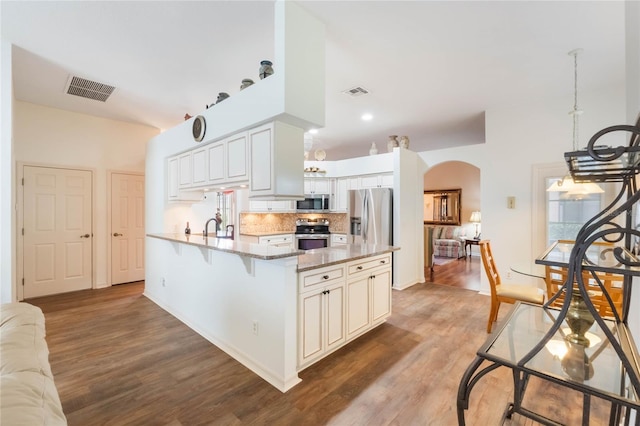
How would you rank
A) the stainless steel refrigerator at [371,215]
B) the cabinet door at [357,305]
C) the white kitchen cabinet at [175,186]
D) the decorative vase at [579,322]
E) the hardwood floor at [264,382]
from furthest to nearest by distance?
1. the stainless steel refrigerator at [371,215]
2. the white kitchen cabinet at [175,186]
3. the cabinet door at [357,305]
4. the hardwood floor at [264,382]
5. the decorative vase at [579,322]

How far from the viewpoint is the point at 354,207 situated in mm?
5535

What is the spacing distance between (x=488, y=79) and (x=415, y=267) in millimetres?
3281

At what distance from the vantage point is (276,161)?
240 centimetres

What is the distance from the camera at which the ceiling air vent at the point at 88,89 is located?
3.62 metres

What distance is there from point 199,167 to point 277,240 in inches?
103

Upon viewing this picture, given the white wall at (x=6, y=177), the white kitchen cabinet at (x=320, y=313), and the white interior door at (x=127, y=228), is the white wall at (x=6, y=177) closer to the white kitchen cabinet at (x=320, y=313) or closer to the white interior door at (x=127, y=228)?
the white interior door at (x=127, y=228)

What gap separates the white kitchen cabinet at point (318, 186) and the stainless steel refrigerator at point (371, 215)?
0.76 metres

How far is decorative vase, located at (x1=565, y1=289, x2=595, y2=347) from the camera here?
1.06m

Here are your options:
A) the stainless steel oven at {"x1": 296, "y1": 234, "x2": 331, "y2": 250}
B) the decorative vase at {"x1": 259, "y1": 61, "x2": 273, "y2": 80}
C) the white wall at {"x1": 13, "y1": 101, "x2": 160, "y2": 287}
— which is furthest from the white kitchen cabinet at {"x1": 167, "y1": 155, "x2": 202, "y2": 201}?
the stainless steel oven at {"x1": 296, "y1": 234, "x2": 331, "y2": 250}

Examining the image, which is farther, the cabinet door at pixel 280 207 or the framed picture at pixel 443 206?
the framed picture at pixel 443 206

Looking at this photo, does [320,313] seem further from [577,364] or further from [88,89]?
[88,89]

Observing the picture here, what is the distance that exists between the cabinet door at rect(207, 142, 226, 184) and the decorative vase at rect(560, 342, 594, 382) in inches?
114

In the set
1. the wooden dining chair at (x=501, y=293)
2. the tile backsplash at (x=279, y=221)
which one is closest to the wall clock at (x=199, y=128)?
the tile backsplash at (x=279, y=221)

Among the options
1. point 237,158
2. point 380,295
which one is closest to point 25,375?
point 237,158
